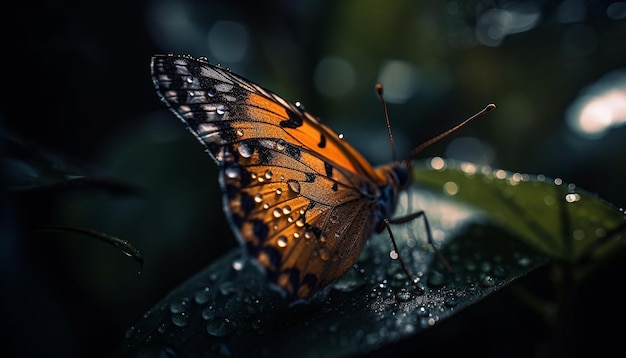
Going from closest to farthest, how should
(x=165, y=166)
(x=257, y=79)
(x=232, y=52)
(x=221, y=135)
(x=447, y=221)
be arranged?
1. (x=221, y=135)
2. (x=447, y=221)
3. (x=165, y=166)
4. (x=257, y=79)
5. (x=232, y=52)

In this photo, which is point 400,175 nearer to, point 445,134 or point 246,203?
point 445,134

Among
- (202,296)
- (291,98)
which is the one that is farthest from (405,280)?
(291,98)

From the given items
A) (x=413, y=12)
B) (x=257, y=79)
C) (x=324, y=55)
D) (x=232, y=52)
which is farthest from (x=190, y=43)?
(x=413, y=12)

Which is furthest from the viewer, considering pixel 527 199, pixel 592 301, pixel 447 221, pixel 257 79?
pixel 257 79

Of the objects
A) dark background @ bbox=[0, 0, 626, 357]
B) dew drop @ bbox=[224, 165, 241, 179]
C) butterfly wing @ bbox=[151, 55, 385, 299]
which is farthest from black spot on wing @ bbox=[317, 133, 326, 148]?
dark background @ bbox=[0, 0, 626, 357]

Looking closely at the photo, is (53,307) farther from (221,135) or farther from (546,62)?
(546,62)

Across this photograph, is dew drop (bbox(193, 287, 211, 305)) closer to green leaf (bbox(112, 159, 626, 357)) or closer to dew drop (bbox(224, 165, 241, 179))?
green leaf (bbox(112, 159, 626, 357))
